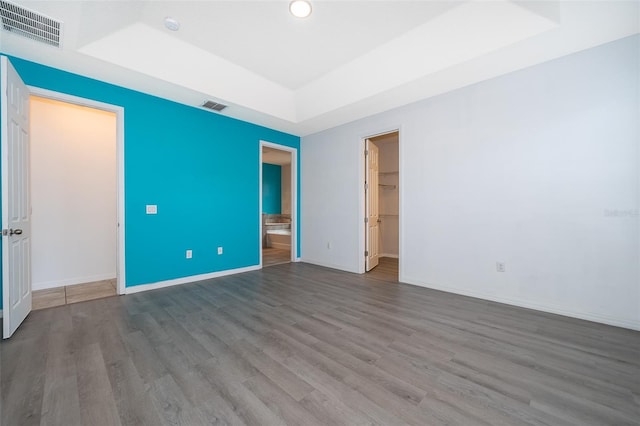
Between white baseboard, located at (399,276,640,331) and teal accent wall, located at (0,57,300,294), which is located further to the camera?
teal accent wall, located at (0,57,300,294)

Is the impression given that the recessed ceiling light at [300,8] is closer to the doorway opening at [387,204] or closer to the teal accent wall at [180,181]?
the teal accent wall at [180,181]

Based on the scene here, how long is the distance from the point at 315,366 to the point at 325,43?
342cm

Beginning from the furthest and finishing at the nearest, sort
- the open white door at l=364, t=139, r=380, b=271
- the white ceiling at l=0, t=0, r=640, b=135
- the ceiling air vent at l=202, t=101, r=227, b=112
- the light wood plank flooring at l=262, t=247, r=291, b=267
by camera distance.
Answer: the light wood plank flooring at l=262, t=247, r=291, b=267
the open white door at l=364, t=139, r=380, b=271
the ceiling air vent at l=202, t=101, r=227, b=112
the white ceiling at l=0, t=0, r=640, b=135

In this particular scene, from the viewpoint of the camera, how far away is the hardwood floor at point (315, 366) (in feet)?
4.62

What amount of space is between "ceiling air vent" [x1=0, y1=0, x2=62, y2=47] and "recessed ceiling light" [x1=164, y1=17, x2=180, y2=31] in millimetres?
898

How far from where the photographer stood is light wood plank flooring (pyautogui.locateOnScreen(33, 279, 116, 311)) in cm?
306

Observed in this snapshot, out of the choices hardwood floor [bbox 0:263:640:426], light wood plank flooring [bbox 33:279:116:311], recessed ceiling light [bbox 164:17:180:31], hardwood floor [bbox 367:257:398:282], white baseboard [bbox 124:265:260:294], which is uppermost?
recessed ceiling light [bbox 164:17:180:31]

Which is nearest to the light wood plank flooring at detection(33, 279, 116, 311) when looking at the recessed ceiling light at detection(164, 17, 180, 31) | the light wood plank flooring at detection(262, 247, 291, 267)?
the light wood plank flooring at detection(262, 247, 291, 267)

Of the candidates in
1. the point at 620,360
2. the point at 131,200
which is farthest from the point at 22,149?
the point at 620,360

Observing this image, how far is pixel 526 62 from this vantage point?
2.79 meters

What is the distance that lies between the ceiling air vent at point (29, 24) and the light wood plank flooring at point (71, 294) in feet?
9.15

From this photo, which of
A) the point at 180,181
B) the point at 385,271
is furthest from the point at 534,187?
the point at 180,181

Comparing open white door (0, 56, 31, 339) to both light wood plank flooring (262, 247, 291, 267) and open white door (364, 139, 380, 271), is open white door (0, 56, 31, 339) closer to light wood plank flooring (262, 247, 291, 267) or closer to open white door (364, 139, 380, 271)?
light wood plank flooring (262, 247, 291, 267)

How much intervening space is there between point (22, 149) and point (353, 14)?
3.61m
